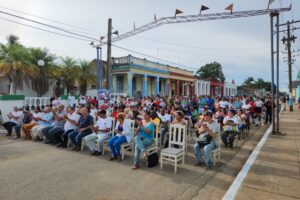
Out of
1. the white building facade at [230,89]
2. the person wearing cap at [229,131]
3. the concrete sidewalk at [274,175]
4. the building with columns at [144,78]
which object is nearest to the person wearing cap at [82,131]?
the person wearing cap at [229,131]

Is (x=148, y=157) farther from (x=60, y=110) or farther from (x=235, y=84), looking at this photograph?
(x=235, y=84)

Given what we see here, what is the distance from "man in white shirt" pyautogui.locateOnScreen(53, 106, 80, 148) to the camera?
7.54 m

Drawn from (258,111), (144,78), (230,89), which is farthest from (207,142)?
(230,89)

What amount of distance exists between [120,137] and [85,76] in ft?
51.6

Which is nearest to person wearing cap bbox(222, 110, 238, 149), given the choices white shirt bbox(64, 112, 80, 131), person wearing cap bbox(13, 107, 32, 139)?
white shirt bbox(64, 112, 80, 131)

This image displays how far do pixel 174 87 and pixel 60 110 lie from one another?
23.5 m

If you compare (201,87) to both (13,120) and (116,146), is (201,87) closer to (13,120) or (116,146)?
(13,120)

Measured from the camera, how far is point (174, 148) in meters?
5.77

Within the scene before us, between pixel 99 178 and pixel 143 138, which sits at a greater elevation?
pixel 143 138

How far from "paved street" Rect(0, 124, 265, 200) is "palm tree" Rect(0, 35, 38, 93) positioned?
34.2 feet

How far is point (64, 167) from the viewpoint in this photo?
18.4 feet

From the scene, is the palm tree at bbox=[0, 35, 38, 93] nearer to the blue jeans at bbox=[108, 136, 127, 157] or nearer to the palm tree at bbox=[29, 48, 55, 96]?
the palm tree at bbox=[29, 48, 55, 96]

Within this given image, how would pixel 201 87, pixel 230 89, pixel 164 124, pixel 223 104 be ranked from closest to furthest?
pixel 164 124 < pixel 223 104 < pixel 201 87 < pixel 230 89

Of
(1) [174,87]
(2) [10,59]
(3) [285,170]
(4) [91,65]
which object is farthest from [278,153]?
(1) [174,87]
